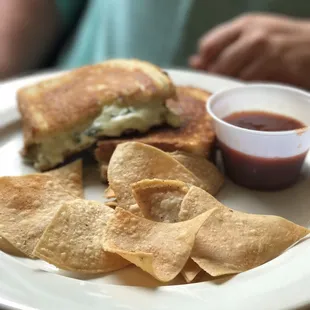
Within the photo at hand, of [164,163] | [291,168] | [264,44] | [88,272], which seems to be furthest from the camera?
[264,44]

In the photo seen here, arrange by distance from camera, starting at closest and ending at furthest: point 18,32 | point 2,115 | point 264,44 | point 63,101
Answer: point 63,101 < point 2,115 < point 264,44 < point 18,32

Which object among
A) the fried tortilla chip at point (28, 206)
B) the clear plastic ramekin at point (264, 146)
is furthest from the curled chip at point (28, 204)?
the clear plastic ramekin at point (264, 146)

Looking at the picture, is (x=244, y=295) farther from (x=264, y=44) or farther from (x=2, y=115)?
(x=264, y=44)

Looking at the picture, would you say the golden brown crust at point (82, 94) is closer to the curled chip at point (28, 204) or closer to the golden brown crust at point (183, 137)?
the golden brown crust at point (183, 137)

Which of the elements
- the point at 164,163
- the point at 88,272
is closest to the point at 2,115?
the point at 164,163

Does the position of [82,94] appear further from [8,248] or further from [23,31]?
[23,31]

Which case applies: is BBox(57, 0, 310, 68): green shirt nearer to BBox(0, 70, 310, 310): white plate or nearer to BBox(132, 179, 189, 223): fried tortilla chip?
BBox(132, 179, 189, 223): fried tortilla chip
